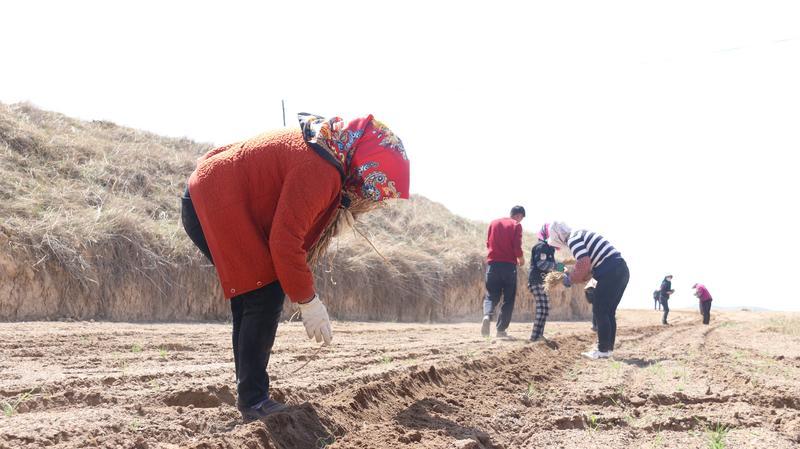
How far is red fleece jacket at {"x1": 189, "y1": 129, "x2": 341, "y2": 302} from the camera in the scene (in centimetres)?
353

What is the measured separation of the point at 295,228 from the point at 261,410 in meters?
0.98

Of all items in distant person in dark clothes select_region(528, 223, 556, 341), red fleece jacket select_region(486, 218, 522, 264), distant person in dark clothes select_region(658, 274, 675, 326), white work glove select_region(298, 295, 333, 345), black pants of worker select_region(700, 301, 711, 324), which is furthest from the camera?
distant person in dark clothes select_region(658, 274, 675, 326)

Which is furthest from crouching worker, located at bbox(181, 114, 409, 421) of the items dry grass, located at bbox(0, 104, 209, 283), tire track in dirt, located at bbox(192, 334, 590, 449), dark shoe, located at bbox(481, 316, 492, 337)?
dry grass, located at bbox(0, 104, 209, 283)

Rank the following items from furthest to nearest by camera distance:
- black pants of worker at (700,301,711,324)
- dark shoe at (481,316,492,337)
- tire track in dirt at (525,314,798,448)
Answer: black pants of worker at (700,301,711,324) < dark shoe at (481,316,492,337) < tire track in dirt at (525,314,798,448)

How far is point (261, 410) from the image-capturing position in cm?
370

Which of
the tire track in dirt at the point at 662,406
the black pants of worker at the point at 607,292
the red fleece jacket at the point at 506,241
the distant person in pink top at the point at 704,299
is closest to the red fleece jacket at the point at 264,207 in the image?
the tire track in dirt at the point at 662,406

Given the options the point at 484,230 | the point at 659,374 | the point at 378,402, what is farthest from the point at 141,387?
the point at 484,230

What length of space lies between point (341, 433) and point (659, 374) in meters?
3.96

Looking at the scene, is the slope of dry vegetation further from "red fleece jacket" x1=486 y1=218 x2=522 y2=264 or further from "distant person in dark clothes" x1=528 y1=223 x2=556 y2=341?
"distant person in dark clothes" x1=528 y1=223 x2=556 y2=341

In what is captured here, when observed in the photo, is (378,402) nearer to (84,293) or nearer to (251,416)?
(251,416)

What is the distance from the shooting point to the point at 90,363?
5.55 metres

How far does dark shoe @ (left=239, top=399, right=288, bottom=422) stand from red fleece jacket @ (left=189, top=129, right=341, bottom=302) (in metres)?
0.61

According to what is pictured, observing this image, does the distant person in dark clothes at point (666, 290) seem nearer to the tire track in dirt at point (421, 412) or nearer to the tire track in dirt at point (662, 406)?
the tire track in dirt at point (662, 406)

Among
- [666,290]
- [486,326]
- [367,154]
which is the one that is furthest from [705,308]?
[367,154]
